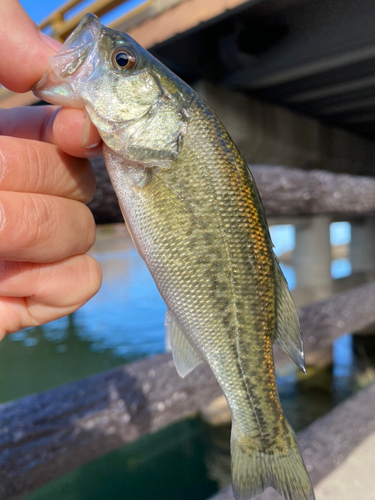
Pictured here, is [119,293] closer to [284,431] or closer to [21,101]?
[21,101]

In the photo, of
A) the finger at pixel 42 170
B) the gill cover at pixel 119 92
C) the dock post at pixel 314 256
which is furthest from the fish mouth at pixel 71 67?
the dock post at pixel 314 256

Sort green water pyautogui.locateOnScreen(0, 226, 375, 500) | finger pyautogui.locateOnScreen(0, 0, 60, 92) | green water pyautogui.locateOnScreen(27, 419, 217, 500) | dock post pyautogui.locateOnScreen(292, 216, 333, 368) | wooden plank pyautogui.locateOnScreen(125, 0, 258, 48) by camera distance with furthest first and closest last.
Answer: dock post pyautogui.locateOnScreen(292, 216, 333, 368), green water pyautogui.locateOnScreen(0, 226, 375, 500), green water pyautogui.locateOnScreen(27, 419, 217, 500), wooden plank pyautogui.locateOnScreen(125, 0, 258, 48), finger pyautogui.locateOnScreen(0, 0, 60, 92)

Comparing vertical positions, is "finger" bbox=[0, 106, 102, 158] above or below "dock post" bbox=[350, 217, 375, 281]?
above

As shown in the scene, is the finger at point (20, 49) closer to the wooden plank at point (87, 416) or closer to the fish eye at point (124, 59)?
the fish eye at point (124, 59)

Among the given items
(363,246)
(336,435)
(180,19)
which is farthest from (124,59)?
(363,246)

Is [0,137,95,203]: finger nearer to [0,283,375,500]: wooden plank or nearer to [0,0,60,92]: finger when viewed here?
[0,0,60,92]: finger

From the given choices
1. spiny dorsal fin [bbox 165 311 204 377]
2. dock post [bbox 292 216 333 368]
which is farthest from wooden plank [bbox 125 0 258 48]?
dock post [bbox 292 216 333 368]
